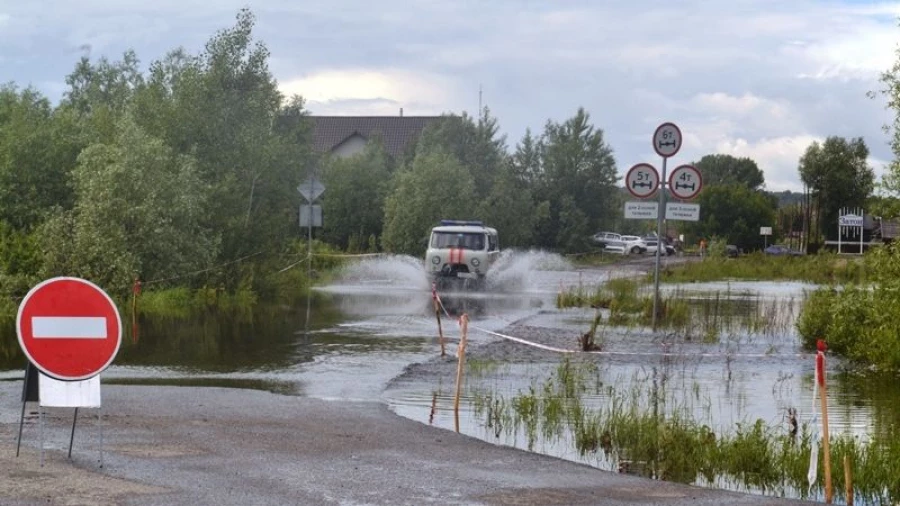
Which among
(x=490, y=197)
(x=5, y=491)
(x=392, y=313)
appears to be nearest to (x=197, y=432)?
(x=5, y=491)

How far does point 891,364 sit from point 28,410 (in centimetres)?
1181

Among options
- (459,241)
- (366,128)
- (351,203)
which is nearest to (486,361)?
(459,241)

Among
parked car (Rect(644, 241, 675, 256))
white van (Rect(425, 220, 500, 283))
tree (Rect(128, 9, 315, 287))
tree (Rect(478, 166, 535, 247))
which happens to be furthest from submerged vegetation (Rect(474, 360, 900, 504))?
parked car (Rect(644, 241, 675, 256))

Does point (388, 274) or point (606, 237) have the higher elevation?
point (606, 237)

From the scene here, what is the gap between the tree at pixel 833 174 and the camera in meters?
95.1

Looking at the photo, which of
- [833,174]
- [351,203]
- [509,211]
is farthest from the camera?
[833,174]

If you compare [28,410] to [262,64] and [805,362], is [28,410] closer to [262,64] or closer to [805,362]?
[805,362]

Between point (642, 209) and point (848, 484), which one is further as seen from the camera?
point (642, 209)

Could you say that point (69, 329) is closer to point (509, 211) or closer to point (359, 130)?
point (509, 211)

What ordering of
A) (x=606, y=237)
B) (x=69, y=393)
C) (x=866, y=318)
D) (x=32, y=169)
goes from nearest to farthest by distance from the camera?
1. (x=69, y=393)
2. (x=866, y=318)
3. (x=32, y=169)
4. (x=606, y=237)

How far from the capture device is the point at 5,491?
27.7ft

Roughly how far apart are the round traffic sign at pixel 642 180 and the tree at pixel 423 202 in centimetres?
3703

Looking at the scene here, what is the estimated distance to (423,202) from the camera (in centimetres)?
6262

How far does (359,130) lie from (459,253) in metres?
63.5
